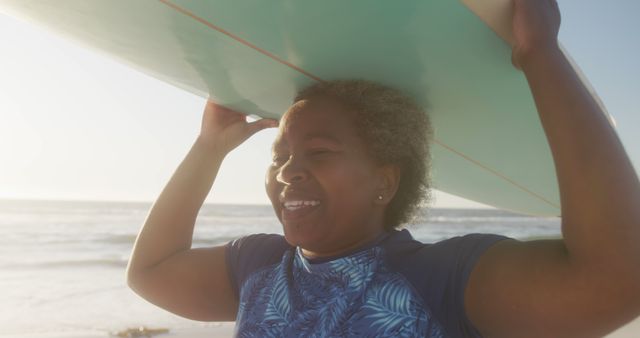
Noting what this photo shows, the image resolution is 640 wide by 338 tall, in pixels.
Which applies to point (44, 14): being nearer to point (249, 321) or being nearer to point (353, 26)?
point (353, 26)

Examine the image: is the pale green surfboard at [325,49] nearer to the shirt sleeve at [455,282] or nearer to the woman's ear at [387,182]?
the woman's ear at [387,182]

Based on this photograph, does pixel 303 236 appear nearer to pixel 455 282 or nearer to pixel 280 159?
pixel 280 159

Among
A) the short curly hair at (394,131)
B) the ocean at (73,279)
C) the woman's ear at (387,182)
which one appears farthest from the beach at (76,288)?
the woman's ear at (387,182)

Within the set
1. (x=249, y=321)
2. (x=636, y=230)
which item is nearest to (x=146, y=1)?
(x=249, y=321)

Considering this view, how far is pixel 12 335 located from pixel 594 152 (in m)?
5.98

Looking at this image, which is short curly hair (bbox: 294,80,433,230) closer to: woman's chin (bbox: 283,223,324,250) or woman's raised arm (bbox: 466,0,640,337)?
woman's chin (bbox: 283,223,324,250)

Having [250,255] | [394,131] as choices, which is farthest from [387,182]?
[250,255]

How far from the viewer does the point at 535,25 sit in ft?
4.75

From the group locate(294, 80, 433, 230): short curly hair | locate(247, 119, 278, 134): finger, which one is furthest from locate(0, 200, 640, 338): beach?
locate(247, 119, 278, 134): finger

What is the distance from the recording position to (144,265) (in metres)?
2.23

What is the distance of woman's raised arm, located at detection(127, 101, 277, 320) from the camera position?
2.10m

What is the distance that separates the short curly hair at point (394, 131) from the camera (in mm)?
1801

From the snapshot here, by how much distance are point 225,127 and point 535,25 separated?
1.46m

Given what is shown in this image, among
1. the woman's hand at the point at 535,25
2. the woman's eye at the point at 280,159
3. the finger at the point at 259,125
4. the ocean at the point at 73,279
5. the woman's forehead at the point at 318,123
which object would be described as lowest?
the ocean at the point at 73,279
